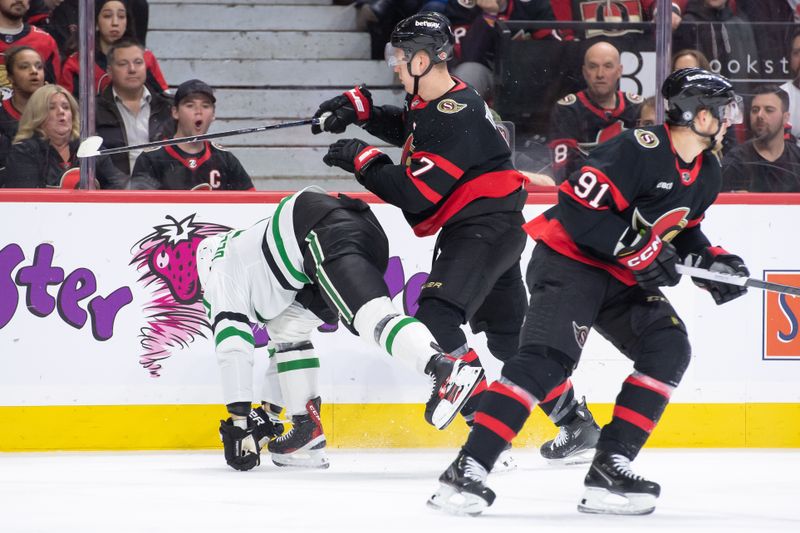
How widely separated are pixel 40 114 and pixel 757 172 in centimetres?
263

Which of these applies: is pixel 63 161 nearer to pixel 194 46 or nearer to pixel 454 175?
pixel 194 46

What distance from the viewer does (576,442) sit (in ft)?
13.4

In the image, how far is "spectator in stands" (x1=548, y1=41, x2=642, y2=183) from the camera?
14.7 feet

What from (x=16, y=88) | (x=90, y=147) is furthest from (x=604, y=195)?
(x=16, y=88)

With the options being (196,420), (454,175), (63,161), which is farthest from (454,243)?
(63,161)

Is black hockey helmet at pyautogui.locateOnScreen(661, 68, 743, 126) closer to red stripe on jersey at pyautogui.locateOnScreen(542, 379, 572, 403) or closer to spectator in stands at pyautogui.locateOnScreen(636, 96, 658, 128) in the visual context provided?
red stripe on jersey at pyautogui.locateOnScreen(542, 379, 572, 403)

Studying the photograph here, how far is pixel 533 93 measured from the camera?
4.47m

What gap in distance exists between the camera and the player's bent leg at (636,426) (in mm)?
3104

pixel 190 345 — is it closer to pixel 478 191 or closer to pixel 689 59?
pixel 478 191

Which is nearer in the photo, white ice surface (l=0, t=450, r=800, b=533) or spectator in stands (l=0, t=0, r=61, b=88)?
white ice surface (l=0, t=450, r=800, b=533)

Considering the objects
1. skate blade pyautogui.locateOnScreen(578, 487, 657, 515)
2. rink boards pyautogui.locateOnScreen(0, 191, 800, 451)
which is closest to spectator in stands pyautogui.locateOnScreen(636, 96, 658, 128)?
rink boards pyautogui.locateOnScreen(0, 191, 800, 451)

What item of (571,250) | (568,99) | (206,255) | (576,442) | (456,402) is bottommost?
(576,442)

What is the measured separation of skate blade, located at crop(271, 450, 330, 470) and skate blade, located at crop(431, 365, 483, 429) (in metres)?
0.84

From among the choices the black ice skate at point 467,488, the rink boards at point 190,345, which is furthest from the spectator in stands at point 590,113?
the black ice skate at point 467,488
